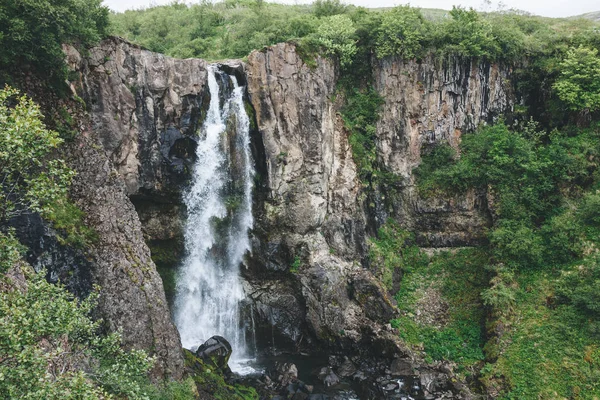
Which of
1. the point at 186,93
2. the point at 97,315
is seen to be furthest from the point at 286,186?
the point at 97,315

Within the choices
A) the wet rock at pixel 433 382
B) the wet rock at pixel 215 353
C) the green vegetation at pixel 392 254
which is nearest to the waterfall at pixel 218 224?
the wet rock at pixel 215 353

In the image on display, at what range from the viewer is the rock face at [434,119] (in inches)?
1090

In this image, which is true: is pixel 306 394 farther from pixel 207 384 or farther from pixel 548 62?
pixel 548 62

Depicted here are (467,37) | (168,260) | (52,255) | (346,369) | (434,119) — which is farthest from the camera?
(434,119)

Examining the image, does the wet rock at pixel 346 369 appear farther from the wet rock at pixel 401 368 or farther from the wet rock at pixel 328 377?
the wet rock at pixel 401 368

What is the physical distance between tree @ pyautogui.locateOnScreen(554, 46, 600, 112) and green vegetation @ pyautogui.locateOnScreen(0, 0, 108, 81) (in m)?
27.0

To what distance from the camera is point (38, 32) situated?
14.3 m

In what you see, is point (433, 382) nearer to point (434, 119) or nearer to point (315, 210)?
point (315, 210)

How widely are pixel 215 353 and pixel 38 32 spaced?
15.1m

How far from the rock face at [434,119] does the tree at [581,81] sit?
3.71m

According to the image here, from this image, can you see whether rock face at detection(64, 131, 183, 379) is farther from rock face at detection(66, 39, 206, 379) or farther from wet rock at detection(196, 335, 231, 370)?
wet rock at detection(196, 335, 231, 370)

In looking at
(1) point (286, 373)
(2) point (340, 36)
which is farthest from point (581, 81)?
(1) point (286, 373)

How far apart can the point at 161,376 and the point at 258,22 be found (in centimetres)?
2609

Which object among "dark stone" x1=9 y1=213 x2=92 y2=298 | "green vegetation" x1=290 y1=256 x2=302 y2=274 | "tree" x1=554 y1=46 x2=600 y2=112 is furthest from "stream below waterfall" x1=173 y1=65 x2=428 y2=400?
"tree" x1=554 y1=46 x2=600 y2=112
